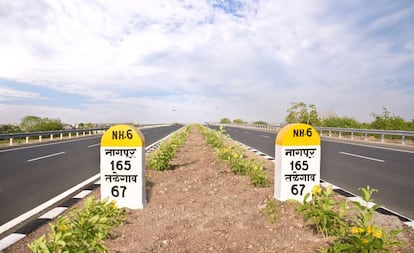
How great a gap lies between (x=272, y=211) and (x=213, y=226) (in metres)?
1.05

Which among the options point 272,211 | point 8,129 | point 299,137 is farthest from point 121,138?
point 8,129

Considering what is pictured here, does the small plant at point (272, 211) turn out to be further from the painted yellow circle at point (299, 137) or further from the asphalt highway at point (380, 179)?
the asphalt highway at point (380, 179)

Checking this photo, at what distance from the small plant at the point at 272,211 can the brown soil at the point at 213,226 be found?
5 cm

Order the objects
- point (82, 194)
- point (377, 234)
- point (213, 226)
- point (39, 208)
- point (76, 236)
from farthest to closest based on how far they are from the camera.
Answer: point (82, 194) → point (39, 208) → point (213, 226) → point (76, 236) → point (377, 234)

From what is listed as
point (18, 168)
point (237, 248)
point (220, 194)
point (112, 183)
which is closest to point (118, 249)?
point (237, 248)

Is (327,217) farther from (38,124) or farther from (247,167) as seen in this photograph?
(38,124)

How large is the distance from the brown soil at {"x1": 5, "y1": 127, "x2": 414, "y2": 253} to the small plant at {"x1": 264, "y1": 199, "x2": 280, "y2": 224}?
55 mm

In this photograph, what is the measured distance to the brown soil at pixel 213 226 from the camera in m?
3.51

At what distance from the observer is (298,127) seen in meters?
5.12

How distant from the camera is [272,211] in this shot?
4562 mm

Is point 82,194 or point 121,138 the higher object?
point 121,138

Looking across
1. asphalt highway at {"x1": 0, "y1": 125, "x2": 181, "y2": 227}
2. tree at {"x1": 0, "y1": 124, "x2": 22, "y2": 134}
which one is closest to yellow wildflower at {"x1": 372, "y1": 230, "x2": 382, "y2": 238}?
asphalt highway at {"x1": 0, "y1": 125, "x2": 181, "y2": 227}

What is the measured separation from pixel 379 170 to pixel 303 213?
620 centimetres

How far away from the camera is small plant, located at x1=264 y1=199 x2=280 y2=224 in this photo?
4.31m
